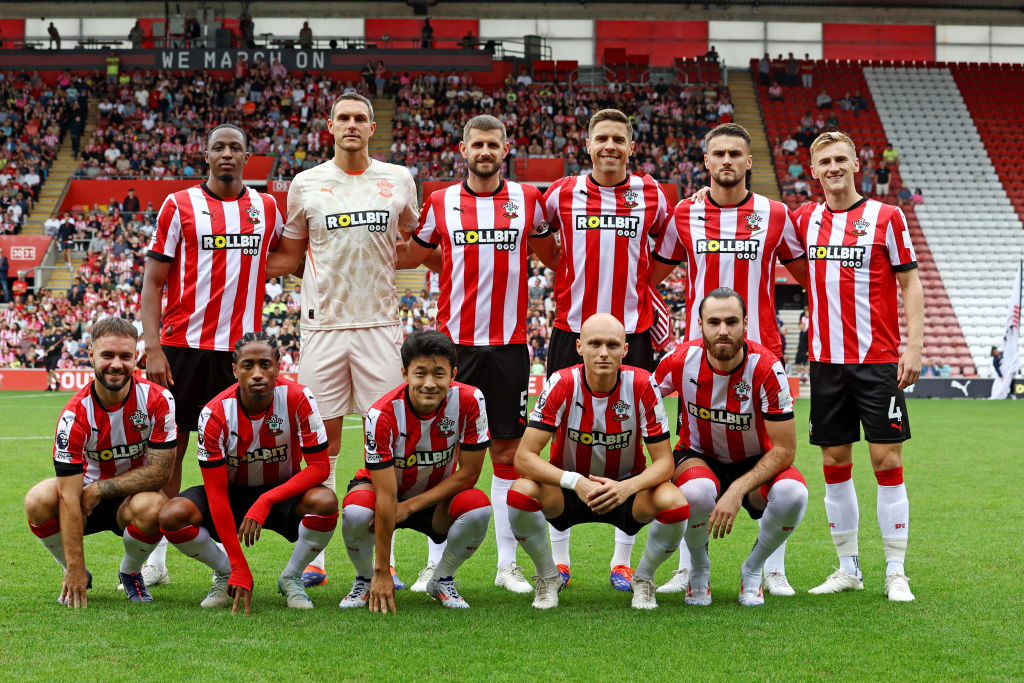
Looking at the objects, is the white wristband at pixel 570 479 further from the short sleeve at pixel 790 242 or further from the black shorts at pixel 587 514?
the short sleeve at pixel 790 242

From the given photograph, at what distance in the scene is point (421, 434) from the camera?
14.8 feet

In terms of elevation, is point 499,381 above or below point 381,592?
Result: above

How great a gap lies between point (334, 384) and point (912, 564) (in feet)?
10.8

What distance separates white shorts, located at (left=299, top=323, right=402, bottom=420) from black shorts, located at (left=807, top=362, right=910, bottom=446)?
2.22 meters

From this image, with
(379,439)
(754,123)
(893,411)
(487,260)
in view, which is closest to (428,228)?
(487,260)

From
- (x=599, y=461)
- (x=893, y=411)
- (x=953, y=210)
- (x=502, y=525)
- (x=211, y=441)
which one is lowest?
(x=502, y=525)

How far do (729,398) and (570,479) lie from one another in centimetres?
88

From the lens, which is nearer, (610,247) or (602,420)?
(602,420)

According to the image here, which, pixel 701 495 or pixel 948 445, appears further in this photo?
pixel 948 445

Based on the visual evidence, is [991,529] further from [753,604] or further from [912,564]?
[753,604]

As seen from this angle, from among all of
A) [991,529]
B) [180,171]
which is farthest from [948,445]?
[180,171]

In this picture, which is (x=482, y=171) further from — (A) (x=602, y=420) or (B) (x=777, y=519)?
(B) (x=777, y=519)

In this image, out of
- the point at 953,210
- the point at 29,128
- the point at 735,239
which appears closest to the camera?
the point at 735,239

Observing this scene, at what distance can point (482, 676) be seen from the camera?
3.38 meters
